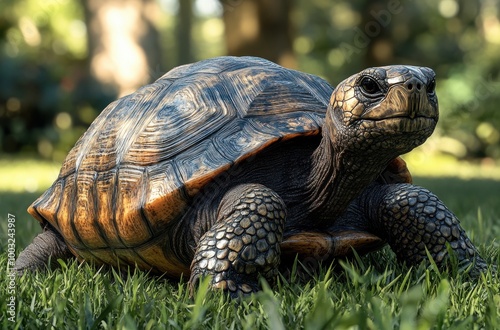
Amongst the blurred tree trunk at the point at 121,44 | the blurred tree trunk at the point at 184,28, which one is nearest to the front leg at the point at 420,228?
the blurred tree trunk at the point at 121,44

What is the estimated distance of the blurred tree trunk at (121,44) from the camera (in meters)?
12.3

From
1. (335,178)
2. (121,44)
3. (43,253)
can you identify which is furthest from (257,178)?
(121,44)

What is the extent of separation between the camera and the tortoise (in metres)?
2.39

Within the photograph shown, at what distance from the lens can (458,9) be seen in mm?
27703

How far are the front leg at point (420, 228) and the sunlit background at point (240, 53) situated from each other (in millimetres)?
8180

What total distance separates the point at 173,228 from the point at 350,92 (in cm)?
95

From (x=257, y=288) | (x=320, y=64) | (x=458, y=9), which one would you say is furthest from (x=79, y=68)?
(x=257, y=288)

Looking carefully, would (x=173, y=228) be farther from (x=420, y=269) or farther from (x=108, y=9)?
(x=108, y=9)

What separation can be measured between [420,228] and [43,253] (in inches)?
74.8

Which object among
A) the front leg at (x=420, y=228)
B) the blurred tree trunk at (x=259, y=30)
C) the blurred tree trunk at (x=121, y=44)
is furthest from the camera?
the blurred tree trunk at (x=121, y=44)

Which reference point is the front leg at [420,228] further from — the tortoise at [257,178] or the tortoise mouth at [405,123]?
the tortoise mouth at [405,123]

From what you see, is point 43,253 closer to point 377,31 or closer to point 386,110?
point 386,110

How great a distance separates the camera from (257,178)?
9.15 feet

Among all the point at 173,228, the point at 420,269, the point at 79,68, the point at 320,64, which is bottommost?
the point at 320,64
